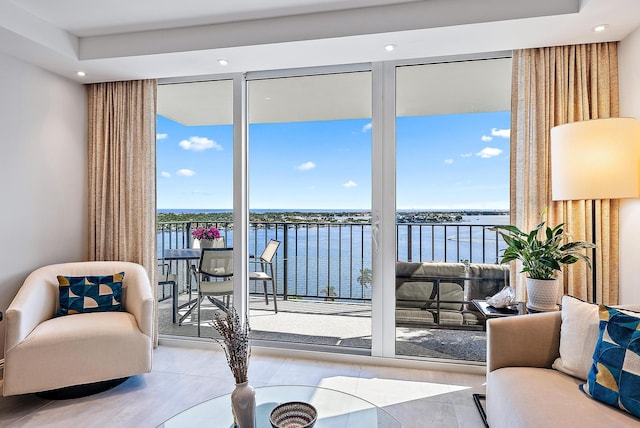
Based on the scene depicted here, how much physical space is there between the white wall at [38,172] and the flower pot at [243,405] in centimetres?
230

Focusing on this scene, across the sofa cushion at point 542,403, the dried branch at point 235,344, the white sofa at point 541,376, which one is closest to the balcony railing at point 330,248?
the white sofa at point 541,376

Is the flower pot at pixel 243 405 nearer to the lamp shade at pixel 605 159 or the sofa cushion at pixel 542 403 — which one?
the sofa cushion at pixel 542 403

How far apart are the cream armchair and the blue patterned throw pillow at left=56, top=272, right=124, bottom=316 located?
2.9 inches

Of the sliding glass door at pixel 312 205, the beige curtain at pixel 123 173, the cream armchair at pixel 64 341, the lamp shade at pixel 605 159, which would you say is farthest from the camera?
the beige curtain at pixel 123 173

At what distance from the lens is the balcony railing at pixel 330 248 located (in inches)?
117

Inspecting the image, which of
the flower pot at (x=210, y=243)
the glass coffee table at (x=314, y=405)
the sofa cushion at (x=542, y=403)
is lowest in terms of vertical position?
the glass coffee table at (x=314, y=405)

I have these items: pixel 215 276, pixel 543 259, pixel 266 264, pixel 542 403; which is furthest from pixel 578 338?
pixel 215 276

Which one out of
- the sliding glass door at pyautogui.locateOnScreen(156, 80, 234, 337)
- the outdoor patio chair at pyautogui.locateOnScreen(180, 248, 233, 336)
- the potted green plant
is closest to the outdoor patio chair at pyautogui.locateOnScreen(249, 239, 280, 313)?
the outdoor patio chair at pyautogui.locateOnScreen(180, 248, 233, 336)

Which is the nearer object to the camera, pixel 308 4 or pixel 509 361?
pixel 509 361

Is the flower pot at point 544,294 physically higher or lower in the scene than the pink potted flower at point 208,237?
lower

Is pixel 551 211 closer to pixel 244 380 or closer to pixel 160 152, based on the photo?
pixel 244 380

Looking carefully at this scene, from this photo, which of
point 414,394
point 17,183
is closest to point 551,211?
point 414,394

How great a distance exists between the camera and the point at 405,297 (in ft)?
9.95

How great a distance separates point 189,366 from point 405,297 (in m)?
1.77
